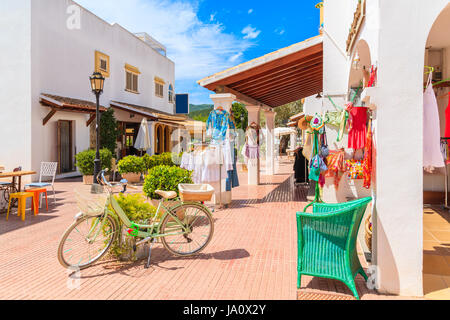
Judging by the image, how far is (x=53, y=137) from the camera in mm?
13281

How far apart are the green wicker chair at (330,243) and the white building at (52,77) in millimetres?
11250

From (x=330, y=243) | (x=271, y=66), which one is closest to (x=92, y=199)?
(x=330, y=243)

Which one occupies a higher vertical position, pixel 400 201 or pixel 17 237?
pixel 400 201

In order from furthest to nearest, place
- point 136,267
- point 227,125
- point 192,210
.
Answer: point 227,125 → point 192,210 → point 136,267

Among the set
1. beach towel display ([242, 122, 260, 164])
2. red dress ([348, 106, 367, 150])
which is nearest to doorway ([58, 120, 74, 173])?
beach towel display ([242, 122, 260, 164])

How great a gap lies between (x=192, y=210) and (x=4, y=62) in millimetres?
11371

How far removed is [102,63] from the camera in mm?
16312

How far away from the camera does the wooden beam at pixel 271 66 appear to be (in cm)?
741

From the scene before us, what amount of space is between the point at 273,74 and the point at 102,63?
10.6 meters

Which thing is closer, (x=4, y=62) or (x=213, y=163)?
(x=213, y=163)

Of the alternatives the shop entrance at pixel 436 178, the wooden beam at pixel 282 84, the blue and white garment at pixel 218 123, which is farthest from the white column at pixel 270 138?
the shop entrance at pixel 436 178

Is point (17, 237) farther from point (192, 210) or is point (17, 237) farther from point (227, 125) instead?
point (227, 125)
